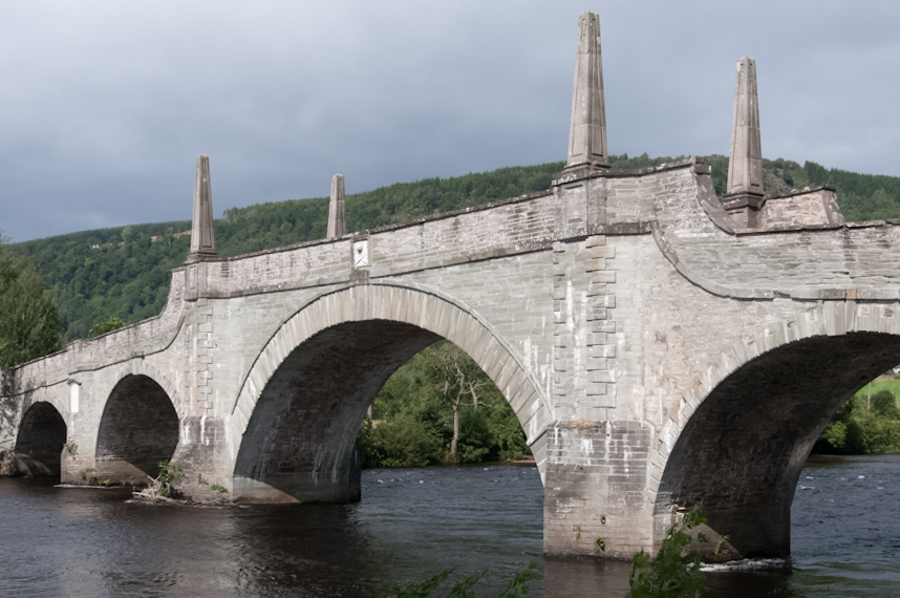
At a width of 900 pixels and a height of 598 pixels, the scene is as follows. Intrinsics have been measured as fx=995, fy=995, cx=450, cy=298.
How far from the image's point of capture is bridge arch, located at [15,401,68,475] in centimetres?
3120

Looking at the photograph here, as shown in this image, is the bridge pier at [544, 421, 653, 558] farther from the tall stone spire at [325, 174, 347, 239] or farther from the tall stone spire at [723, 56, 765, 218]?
the tall stone spire at [325, 174, 347, 239]

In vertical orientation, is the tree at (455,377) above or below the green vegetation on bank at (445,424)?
above

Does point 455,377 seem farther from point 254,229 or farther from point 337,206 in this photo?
point 254,229

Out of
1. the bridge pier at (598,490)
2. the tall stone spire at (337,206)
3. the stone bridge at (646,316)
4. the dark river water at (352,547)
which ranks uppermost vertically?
the tall stone spire at (337,206)

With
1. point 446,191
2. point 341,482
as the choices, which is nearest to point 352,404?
point 341,482

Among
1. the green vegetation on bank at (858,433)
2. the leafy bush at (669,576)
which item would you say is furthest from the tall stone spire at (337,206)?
the green vegetation on bank at (858,433)

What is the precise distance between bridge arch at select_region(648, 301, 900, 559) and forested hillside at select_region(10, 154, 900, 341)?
5111 centimetres

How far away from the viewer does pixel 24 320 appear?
118 feet

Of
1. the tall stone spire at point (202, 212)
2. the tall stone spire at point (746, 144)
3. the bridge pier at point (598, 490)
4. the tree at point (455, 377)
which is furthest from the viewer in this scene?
the tree at point (455, 377)

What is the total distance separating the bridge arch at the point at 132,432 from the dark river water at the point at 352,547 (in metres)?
1.75

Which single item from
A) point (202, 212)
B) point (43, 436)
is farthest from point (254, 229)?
point (202, 212)

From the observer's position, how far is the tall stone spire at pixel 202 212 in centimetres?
2197

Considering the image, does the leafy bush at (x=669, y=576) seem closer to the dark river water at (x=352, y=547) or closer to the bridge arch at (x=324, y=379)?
the dark river water at (x=352, y=547)

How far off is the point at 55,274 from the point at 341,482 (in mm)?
83228
